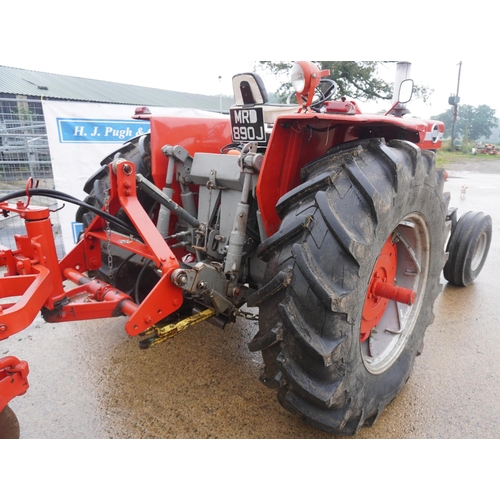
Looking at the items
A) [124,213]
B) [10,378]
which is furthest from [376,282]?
[10,378]

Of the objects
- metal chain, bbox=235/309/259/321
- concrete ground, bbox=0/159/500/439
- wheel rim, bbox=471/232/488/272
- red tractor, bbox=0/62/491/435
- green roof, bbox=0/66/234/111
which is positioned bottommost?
concrete ground, bbox=0/159/500/439

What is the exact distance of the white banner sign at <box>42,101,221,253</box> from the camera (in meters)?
4.85

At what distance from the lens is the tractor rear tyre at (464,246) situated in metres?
3.83

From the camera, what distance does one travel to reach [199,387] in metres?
2.50

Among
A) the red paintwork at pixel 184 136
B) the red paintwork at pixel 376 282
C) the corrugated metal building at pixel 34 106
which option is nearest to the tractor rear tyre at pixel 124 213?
the red paintwork at pixel 184 136

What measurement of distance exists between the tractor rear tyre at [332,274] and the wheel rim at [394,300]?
0.67ft

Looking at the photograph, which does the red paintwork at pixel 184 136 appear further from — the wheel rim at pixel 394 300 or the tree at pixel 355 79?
the tree at pixel 355 79

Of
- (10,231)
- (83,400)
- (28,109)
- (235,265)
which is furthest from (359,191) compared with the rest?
(28,109)

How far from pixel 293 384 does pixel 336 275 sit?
507 mm

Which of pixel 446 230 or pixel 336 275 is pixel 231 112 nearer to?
pixel 336 275

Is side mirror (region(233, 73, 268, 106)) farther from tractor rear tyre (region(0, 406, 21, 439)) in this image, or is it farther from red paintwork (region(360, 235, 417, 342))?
tractor rear tyre (region(0, 406, 21, 439))

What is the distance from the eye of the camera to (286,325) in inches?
65.0

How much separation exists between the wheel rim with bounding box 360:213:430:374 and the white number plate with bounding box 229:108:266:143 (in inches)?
36.3

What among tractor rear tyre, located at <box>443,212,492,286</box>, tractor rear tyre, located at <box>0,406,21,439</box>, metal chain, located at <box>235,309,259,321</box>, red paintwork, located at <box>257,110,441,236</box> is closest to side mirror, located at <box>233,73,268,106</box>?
red paintwork, located at <box>257,110,441,236</box>
